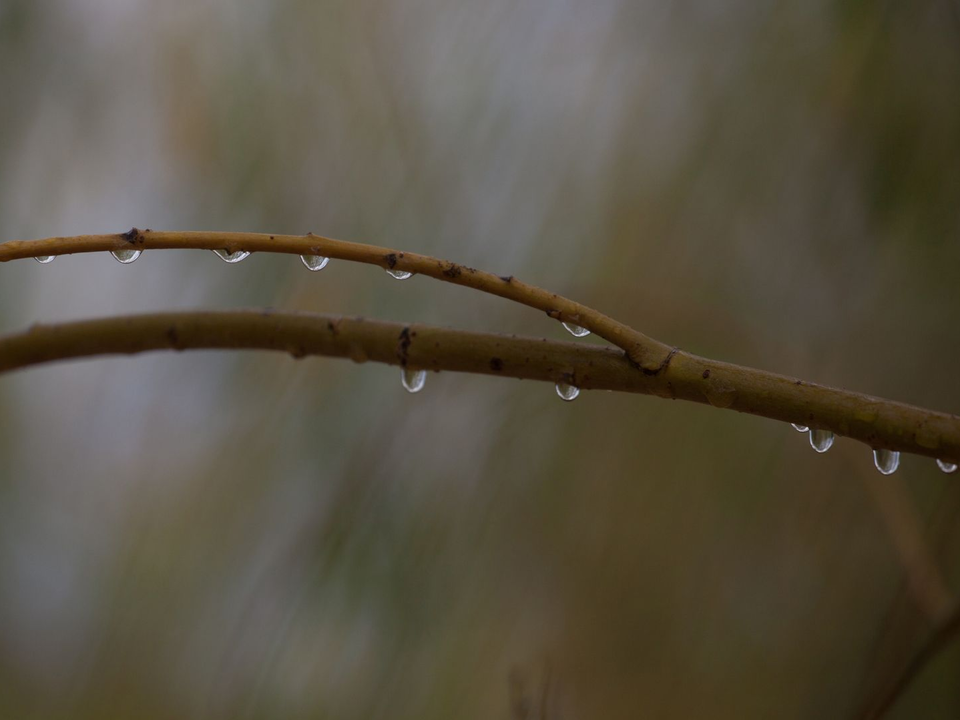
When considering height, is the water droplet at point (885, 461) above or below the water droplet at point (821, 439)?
above

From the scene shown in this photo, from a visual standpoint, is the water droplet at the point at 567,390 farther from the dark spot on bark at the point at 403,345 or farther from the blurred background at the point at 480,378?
the blurred background at the point at 480,378

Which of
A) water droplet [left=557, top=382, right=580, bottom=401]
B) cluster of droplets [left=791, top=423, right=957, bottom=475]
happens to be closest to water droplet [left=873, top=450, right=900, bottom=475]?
cluster of droplets [left=791, top=423, right=957, bottom=475]

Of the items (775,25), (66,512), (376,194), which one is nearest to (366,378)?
(376,194)

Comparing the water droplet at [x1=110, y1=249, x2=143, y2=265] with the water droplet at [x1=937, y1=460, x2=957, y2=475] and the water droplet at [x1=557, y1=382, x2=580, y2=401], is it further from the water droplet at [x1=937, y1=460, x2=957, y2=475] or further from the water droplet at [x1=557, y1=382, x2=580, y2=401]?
the water droplet at [x1=937, y1=460, x2=957, y2=475]

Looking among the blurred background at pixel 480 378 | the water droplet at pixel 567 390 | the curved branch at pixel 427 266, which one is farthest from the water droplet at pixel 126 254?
the blurred background at pixel 480 378

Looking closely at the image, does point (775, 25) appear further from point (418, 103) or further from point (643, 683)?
point (643, 683)

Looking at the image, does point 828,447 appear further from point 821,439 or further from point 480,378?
point 480,378
